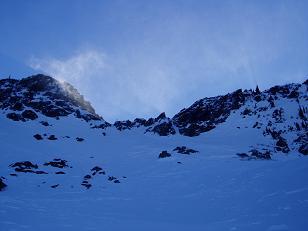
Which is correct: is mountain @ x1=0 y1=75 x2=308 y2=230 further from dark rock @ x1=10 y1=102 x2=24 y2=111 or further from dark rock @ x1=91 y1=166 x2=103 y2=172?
dark rock @ x1=91 y1=166 x2=103 y2=172

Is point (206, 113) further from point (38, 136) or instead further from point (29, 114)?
point (29, 114)

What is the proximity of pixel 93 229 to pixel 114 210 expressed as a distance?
5877mm

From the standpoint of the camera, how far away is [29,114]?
249 ft

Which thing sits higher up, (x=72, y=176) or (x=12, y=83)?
(x=12, y=83)

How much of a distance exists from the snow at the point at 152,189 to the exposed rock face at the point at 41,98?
1723 centimetres

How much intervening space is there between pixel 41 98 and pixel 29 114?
1289 cm

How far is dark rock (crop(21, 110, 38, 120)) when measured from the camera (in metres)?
74.8

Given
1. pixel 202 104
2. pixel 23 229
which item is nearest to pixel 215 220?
pixel 23 229

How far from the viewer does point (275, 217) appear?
16.8m

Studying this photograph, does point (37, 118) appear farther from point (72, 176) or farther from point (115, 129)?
point (72, 176)

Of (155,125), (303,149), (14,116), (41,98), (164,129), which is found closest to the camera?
(303,149)

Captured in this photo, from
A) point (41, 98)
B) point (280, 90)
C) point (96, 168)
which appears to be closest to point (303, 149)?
point (96, 168)

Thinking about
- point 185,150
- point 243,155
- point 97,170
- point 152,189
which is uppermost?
point 185,150

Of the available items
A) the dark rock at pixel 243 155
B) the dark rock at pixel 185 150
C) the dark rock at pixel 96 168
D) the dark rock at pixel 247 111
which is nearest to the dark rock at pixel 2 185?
the dark rock at pixel 96 168
